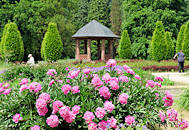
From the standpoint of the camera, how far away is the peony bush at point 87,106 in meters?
2.39

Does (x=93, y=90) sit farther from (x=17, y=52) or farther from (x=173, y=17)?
(x=173, y=17)

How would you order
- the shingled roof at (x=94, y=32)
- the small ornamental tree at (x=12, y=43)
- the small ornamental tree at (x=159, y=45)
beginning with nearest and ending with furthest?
the shingled roof at (x=94, y=32)
the small ornamental tree at (x=159, y=45)
the small ornamental tree at (x=12, y=43)

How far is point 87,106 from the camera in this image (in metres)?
2.58

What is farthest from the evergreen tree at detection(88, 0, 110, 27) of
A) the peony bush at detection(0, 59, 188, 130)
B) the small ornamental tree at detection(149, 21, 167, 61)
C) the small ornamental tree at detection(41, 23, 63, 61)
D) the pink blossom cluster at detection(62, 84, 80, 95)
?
the pink blossom cluster at detection(62, 84, 80, 95)

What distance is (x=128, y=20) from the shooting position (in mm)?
25625

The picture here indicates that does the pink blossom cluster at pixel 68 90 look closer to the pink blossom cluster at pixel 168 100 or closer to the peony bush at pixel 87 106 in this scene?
the peony bush at pixel 87 106

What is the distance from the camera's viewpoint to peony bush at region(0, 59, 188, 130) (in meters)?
2.39

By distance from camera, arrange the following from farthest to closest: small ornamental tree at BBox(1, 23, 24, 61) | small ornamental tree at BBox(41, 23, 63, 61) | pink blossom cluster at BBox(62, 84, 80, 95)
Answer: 1. small ornamental tree at BBox(41, 23, 63, 61)
2. small ornamental tree at BBox(1, 23, 24, 61)
3. pink blossom cluster at BBox(62, 84, 80, 95)

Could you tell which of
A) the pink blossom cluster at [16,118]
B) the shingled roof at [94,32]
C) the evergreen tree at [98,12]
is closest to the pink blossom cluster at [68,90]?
the pink blossom cluster at [16,118]

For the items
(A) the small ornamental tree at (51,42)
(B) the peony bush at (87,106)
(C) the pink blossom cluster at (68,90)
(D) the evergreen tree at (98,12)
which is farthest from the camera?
(D) the evergreen tree at (98,12)

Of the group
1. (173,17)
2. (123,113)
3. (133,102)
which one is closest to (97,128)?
(123,113)

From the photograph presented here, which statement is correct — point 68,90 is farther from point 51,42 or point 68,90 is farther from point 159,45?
point 51,42

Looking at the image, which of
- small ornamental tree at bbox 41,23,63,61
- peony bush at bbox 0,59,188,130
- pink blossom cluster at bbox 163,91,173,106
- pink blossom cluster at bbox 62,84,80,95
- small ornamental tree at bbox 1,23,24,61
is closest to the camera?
peony bush at bbox 0,59,188,130

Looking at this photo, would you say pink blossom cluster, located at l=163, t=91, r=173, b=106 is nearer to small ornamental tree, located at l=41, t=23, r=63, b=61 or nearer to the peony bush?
the peony bush
